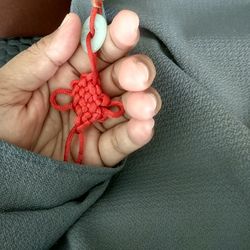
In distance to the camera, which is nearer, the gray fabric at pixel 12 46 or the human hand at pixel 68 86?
the human hand at pixel 68 86

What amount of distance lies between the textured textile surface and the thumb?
0.07 meters

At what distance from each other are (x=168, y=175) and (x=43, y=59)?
178 mm

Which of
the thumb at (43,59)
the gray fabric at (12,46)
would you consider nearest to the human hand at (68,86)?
the thumb at (43,59)

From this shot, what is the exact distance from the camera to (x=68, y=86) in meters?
0.43

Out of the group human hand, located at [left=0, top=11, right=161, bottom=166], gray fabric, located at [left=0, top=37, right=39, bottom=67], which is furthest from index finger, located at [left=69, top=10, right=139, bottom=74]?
gray fabric, located at [left=0, top=37, right=39, bottom=67]

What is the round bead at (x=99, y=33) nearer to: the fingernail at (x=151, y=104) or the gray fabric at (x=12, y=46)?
the fingernail at (x=151, y=104)

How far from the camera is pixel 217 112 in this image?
0.41 meters

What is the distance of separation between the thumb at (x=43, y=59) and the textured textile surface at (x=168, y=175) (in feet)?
0.24

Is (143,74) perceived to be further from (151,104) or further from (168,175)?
(168,175)

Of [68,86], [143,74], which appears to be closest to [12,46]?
[68,86]

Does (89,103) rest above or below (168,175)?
above

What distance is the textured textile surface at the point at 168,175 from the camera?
396 millimetres

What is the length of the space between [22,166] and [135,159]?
0.46 ft

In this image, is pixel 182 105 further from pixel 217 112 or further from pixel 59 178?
pixel 59 178
